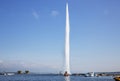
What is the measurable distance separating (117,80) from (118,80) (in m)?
1.78

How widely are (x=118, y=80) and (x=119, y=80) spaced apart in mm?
1225

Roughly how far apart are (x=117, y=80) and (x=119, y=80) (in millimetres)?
3002

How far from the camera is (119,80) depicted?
111m

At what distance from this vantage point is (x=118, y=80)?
11262 centimetres

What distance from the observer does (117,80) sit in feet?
375
